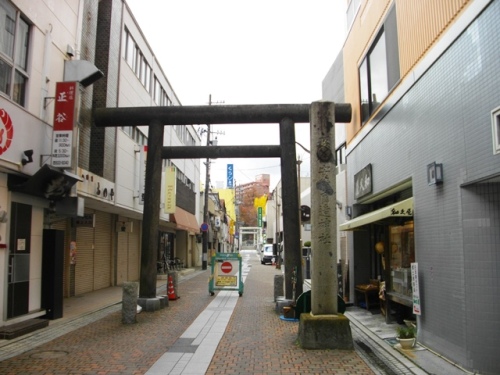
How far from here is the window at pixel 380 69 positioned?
10.3 metres

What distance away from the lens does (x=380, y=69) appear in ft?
38.3

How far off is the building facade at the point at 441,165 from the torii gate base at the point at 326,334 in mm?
1343

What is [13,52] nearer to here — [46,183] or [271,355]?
[46,183]

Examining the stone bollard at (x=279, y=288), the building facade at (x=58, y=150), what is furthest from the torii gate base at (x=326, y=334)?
the building facade at (x=58, y=150)

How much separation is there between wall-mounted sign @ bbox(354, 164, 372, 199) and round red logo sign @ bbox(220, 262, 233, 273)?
5.80 m

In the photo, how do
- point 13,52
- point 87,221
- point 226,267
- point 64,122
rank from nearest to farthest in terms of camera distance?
1. point 13,52
2. point 64,122
3. point 87,221
4. point 226,267

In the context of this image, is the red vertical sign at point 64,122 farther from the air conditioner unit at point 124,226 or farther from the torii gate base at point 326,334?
the air conditioner unit at point 124,226

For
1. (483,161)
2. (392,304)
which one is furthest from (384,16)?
(392,304)

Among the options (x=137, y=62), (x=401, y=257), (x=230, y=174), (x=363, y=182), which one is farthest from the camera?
(x=230, y=174)

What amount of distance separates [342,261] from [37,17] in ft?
39.2

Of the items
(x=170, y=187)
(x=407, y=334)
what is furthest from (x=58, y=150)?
(x=170, y=187)

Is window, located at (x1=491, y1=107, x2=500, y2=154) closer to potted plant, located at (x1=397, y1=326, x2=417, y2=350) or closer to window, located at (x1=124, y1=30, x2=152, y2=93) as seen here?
potted plant, located at (x1=397, y1=326, x2=417, y2=350)

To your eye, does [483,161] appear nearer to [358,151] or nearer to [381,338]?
[381,338]

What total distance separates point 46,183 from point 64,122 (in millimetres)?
1497
